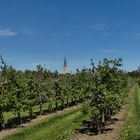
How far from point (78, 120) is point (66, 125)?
4.98 meters

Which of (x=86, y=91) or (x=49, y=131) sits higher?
(x=86, y=91)

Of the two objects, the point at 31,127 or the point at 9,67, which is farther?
the point at 9,67

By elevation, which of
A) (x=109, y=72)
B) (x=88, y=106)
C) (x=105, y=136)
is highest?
(x=109, y=72)

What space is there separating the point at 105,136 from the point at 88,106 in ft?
12.1

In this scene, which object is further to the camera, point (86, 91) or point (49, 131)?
point (49, 131)

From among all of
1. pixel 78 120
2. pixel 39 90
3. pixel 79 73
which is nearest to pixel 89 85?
pixel 78 120

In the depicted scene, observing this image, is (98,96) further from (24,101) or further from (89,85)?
(24,101)

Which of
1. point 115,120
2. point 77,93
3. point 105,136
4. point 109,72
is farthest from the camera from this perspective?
point 77,93

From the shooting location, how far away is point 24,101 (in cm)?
5100

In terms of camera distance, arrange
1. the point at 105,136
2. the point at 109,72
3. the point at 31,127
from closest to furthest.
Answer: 1. the point at 105,136
2. the point at 109,72
3. the point at 31,127

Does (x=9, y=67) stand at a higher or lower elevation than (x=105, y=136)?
higher

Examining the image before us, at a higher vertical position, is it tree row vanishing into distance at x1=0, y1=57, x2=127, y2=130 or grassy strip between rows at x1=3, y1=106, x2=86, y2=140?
tree row vanishing into distance at x1=0, y1=57, x2=127, y2=130

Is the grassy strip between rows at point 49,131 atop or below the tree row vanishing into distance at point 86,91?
below

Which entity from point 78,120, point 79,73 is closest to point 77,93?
point 79,73
